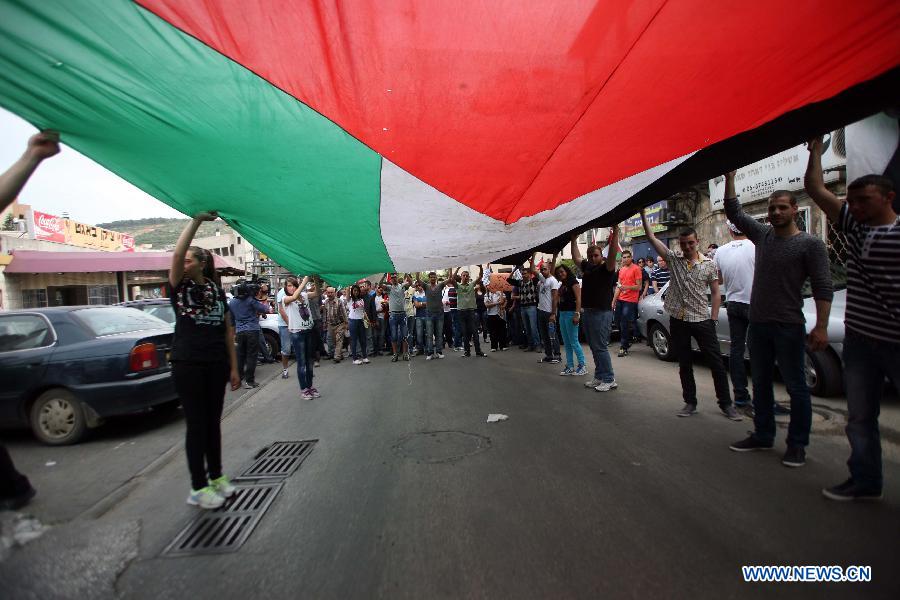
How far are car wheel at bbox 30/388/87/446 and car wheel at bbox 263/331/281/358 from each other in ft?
21.8

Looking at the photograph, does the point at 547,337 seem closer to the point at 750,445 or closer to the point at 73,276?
the point at 750,445

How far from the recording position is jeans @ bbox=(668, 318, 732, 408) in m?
4.98

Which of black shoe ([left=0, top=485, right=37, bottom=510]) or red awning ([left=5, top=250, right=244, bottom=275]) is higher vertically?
red awning ([left=5, top=250, right=244, bottom=275])

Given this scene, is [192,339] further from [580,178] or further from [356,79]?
[580,178]

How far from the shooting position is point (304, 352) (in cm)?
730

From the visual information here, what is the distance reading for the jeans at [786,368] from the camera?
3.62 meters

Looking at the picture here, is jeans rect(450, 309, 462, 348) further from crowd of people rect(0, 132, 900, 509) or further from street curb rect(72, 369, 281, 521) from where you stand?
street curb rect(72, 369, 281, 521)

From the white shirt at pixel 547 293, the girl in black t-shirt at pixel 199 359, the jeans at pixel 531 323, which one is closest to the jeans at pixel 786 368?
the girl in black t-shirt at pixel 199 359

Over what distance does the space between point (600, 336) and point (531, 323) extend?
4.20 m

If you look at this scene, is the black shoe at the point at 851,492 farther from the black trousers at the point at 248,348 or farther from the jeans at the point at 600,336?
the black trousers at the point at 248,348

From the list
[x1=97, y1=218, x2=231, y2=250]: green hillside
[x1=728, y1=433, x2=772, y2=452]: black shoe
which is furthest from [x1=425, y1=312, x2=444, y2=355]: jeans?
[x1=97, y1=218, x2=231, y2=250]: green hillside

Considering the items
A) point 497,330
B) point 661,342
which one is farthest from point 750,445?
point 497,330

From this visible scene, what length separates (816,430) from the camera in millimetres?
4406

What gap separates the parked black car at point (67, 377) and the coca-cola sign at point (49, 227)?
88.5ft
